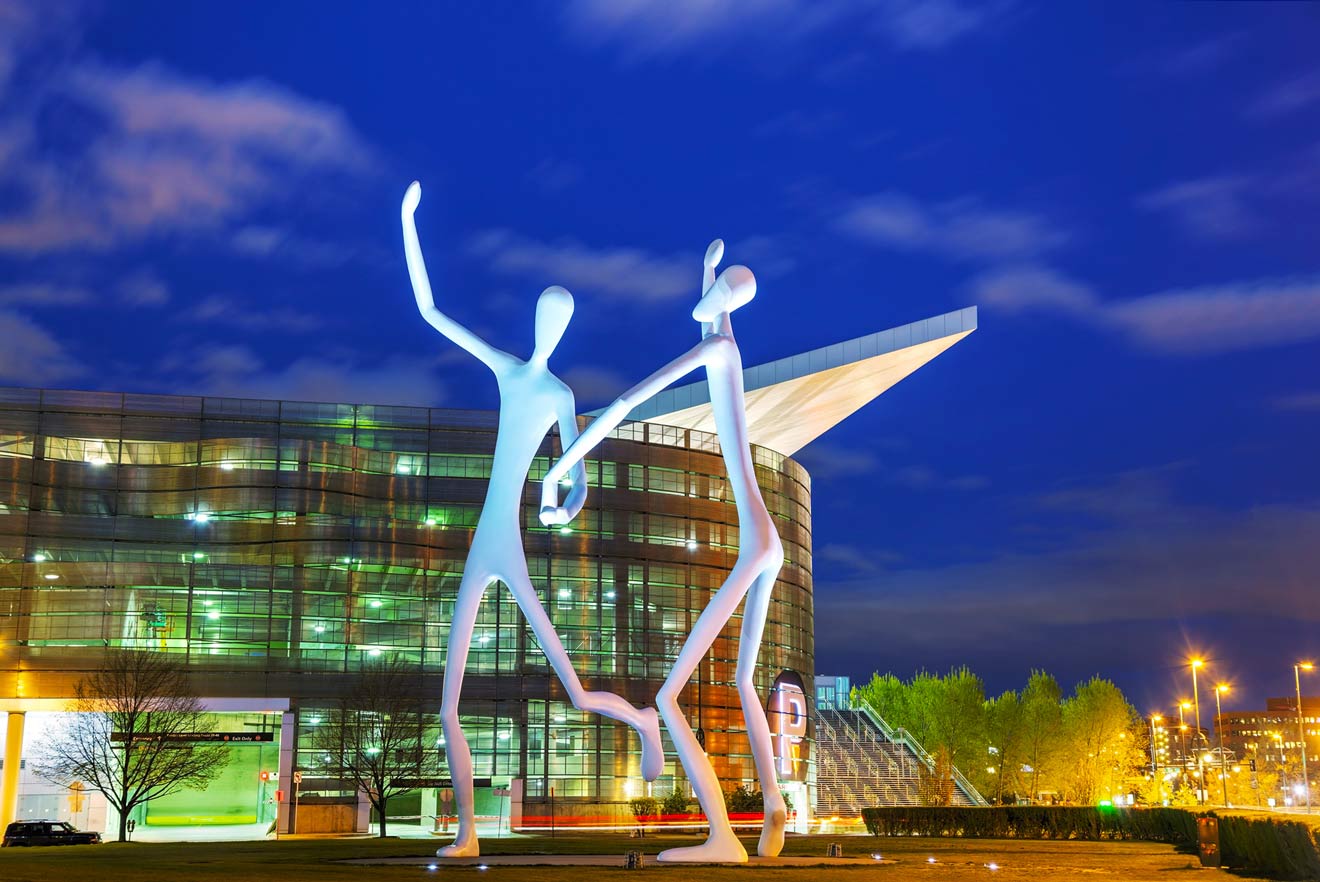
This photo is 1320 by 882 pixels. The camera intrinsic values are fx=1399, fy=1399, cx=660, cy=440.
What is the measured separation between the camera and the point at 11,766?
50.2 metres

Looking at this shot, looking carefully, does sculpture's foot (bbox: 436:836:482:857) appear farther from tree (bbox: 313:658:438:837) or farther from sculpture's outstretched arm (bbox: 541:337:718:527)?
A: tree (bbox: 313:658:438:837)

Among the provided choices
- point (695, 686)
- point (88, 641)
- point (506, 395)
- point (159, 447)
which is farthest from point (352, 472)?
point (506, 395)

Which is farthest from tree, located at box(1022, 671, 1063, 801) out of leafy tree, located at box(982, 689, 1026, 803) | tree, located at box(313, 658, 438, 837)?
tree, located at box(313, 658, 438, 837)

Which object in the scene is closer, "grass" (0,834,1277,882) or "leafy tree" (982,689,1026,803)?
"grass" (0,834,1277,882)

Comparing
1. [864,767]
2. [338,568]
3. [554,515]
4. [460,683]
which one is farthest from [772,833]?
[864,767]

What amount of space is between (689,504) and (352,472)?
15.1 metres

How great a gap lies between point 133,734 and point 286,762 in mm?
12387

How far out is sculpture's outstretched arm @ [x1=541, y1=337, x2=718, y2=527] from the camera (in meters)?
18.0

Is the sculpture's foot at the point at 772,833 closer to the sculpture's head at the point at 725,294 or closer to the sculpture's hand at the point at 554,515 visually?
the sculpture's hand at the point at 554,515

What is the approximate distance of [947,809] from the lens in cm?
3928

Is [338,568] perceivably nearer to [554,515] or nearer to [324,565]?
[324,565]

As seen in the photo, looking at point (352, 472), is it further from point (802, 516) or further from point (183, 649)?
point (802, 516)

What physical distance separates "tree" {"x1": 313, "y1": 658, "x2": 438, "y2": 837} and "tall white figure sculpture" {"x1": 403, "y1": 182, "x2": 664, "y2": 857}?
2768 cm

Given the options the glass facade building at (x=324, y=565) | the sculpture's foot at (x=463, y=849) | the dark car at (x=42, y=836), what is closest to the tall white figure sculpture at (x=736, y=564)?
the sculpture's foot at (x=463, y=849)
